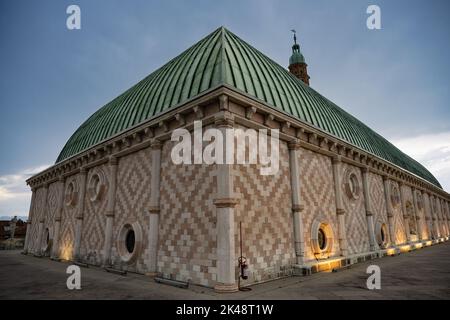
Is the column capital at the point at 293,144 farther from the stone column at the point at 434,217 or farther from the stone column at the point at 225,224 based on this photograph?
the stone column at the point at 434,217

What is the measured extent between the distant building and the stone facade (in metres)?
0.06

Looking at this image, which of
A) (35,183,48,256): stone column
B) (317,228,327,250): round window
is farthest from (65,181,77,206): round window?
(317,228,327,250): round window

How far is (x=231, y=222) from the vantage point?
401 inches

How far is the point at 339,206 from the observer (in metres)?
17.5

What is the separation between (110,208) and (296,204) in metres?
10.9

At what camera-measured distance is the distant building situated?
11110 millimetres

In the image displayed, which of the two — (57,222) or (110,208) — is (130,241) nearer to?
(110,208)

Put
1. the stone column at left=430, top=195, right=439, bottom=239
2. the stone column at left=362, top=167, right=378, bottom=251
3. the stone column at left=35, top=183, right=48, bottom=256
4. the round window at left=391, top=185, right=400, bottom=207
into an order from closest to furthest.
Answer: the stone column at left=362, top=167, right=378, bottom=251 → the stone column at left=35, top=183, right=48, bottom=256 → the round window at left=391, top=185, right=400, bottom=207 → the stone column at left=430, top=195, right=439, bottom=239

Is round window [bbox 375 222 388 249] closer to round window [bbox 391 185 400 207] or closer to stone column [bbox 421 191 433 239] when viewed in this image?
round window [bbox 391 185 400 207]

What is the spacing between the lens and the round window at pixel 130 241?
14984 millimetres

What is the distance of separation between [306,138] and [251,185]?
589 cm
